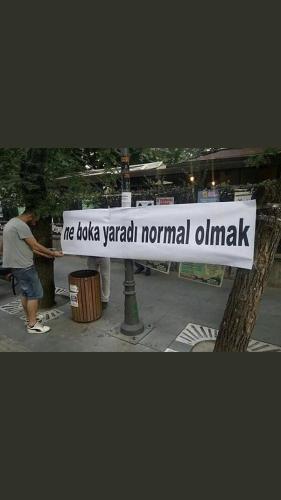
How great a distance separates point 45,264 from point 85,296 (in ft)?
3.86

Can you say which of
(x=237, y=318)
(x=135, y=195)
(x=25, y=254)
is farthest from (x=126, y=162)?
(x=135, y=195)

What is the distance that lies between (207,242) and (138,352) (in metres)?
1.76

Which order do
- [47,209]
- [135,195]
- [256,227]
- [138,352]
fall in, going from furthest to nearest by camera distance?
[135,195], [47,209], [138,352], [256,227]

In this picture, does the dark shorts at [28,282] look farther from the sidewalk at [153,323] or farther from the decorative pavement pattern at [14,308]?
the decorative pavement pattern at [14,308]

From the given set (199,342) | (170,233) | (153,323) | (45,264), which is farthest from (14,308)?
(170,233)

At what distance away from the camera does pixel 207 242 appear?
2961 mm

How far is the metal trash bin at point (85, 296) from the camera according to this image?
4.38 meters

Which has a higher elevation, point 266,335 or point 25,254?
point 25,254

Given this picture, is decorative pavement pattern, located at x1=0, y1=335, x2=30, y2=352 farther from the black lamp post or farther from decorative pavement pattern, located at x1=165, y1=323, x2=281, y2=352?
decorative pavement pattern, located at x1=165, y1=323, x2=281, y2=352

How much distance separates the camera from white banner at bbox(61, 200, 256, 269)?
2.70m

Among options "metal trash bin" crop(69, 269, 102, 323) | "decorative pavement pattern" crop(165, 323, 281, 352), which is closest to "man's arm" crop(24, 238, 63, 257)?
"metal trash bin" crop(69, 269, 102, 323)

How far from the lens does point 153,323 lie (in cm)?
446

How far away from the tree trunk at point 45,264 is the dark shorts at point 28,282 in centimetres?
92

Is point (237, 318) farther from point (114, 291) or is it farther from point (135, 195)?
point (135, 195)
